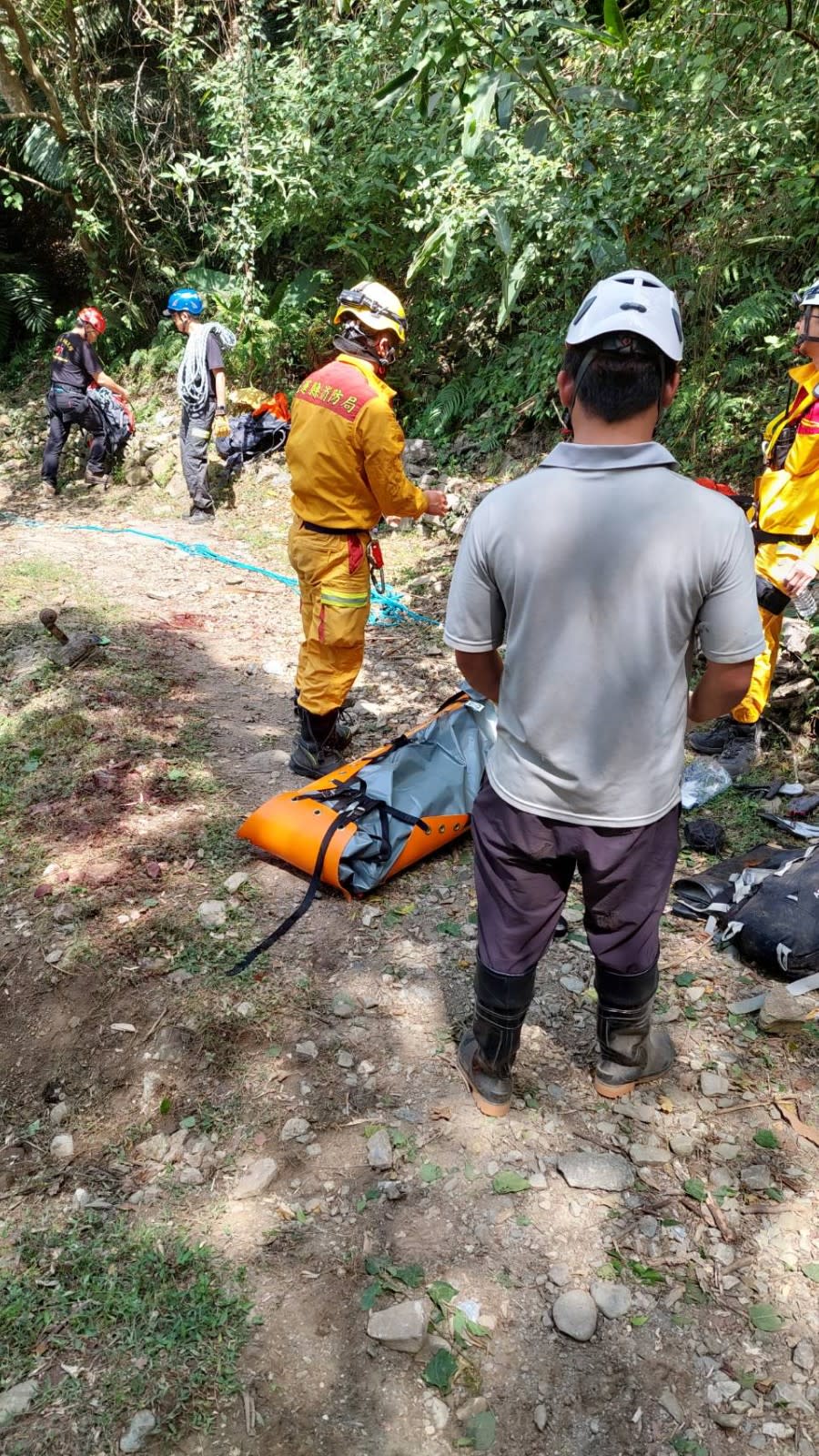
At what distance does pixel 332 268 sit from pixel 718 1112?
10210 millimetres

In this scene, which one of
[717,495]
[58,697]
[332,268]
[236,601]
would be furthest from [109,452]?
[717,495]

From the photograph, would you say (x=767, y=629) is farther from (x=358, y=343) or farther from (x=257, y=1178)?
(x=257, y=1178)

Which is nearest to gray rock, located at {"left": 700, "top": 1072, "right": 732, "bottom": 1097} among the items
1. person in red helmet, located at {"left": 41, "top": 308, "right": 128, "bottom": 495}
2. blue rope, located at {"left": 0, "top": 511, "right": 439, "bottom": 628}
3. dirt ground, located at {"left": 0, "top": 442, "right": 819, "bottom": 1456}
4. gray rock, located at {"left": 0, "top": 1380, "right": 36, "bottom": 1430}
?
dirt ground, located at {"left": 0, "top": 442, "right": 819, "bottom": 1456}

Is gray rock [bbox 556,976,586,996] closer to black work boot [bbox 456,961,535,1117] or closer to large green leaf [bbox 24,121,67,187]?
black work boot [bbox 456,961,535,1117]

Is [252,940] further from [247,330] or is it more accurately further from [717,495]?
[247,330]

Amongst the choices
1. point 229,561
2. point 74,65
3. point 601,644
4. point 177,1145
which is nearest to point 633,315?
point 601,644

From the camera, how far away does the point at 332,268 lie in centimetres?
1028

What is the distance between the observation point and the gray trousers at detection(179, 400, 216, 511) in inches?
344

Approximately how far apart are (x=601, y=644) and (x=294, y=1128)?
1.68 metres

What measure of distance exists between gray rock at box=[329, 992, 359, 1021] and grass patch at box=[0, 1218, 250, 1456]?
867 mm

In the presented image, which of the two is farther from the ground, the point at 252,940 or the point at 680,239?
the point at 680,239

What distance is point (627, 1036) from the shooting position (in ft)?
8.21

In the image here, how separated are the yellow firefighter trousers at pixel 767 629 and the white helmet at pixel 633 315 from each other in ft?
7.52

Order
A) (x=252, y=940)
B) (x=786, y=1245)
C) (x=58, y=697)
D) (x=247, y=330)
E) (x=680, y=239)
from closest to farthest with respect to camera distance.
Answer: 1. (x=786, y=1245)
2. (x=252, y=940)
3. (x=58, y=697)
4. (x=680, y=239)
5. (x=247, y=330)
